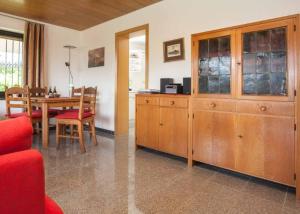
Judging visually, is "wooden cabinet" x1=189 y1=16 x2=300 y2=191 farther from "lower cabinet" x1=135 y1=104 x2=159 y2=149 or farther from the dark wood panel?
the dark wood panel

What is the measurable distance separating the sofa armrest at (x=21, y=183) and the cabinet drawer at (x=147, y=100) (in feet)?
7.67

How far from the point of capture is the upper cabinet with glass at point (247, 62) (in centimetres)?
198

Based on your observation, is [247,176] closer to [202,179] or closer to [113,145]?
[202,179]

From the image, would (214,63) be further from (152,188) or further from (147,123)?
(152,188)

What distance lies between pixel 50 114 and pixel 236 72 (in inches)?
131

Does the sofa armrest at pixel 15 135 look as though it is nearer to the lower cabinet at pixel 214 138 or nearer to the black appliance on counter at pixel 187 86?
the lower cabinet at pixel 214 138

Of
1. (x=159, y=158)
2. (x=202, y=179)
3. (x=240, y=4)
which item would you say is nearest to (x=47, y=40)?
(x=159, y=158)

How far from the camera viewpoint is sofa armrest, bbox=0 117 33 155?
2.63 ft

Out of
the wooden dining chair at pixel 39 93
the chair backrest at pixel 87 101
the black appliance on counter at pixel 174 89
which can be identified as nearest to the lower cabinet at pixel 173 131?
the black appliance on counter at pixel 174 89

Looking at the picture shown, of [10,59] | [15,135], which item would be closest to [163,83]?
[15,135]

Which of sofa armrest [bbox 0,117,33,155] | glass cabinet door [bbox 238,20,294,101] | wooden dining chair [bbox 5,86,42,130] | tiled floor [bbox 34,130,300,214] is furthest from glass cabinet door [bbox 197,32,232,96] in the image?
wooden dining chair [bbox 5,86,42,130]

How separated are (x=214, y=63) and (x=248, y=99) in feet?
1.94

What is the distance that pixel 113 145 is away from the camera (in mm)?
3703

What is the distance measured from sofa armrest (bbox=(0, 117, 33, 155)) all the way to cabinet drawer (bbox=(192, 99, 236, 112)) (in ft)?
6.54
